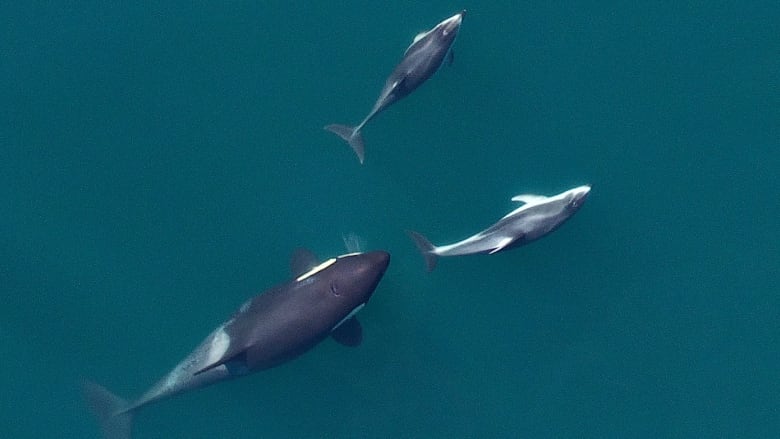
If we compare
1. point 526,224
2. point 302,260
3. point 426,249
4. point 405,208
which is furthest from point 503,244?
point 302,260

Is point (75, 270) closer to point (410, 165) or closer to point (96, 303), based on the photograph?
point (96, 303)

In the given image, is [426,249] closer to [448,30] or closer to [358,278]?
[358,278]

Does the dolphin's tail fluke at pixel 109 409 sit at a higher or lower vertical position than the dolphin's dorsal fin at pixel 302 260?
lower

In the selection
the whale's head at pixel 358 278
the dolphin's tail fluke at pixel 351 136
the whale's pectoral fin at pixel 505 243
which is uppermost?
the dolphin's tail fluke at pixel 351 136

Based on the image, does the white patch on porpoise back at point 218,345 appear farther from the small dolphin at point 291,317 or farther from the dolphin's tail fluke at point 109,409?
the dolphin's tail fluke at point 109,409

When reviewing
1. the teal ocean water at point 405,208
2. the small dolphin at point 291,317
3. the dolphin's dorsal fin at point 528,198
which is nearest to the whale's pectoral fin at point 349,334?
the teal ocean water at point 405,208

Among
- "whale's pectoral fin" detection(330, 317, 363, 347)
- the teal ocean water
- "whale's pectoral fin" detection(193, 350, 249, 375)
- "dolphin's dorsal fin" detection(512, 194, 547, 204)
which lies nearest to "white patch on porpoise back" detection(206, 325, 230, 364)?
"whale's pectoral fin" detection(193, 350, 249, 375)
